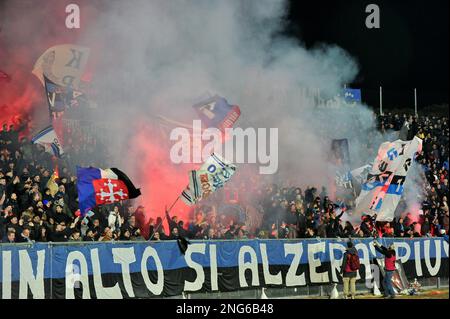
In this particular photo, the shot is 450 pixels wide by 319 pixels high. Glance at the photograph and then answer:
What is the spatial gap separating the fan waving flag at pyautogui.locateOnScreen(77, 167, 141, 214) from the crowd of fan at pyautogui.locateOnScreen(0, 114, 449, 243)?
16cm

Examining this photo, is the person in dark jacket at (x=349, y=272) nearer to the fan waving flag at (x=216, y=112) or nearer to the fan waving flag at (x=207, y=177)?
the fan waving flag at (x=207, y=177)

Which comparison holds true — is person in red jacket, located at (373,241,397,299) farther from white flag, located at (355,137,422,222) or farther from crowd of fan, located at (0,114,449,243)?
white flag, located at (355,137,422,222)

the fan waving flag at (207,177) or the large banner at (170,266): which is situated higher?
the fan waving flag at (207,177)

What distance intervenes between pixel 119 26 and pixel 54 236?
6848mm

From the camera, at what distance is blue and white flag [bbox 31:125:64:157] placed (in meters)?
14.6

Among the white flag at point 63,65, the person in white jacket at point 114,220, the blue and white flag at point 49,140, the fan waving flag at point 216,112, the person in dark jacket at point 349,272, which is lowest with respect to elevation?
the person in dark jacket at point 349,272

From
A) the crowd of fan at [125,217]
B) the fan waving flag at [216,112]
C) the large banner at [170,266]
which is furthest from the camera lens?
the fan waving flag at [216,112]

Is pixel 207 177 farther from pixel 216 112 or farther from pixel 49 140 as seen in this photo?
pixel 216 112

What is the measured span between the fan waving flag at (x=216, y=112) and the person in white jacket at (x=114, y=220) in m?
4.20

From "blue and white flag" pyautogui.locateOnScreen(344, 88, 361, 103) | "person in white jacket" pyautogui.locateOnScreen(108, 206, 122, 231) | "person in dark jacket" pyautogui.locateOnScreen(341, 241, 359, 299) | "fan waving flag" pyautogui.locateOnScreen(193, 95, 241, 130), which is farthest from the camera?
"blue and white flag" pyautogui.locateOnScreen(344, 88, 361, 103)

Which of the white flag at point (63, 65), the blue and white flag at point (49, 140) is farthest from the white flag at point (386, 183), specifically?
the blue and white flag at point (49, 140)

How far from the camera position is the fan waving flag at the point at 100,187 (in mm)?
13156

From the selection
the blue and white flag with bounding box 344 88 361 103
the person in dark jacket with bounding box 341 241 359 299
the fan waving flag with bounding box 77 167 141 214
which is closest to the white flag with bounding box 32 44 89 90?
the fan waving flag with bounding box 77 167 141 214

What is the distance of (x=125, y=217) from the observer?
1381 centimetres
